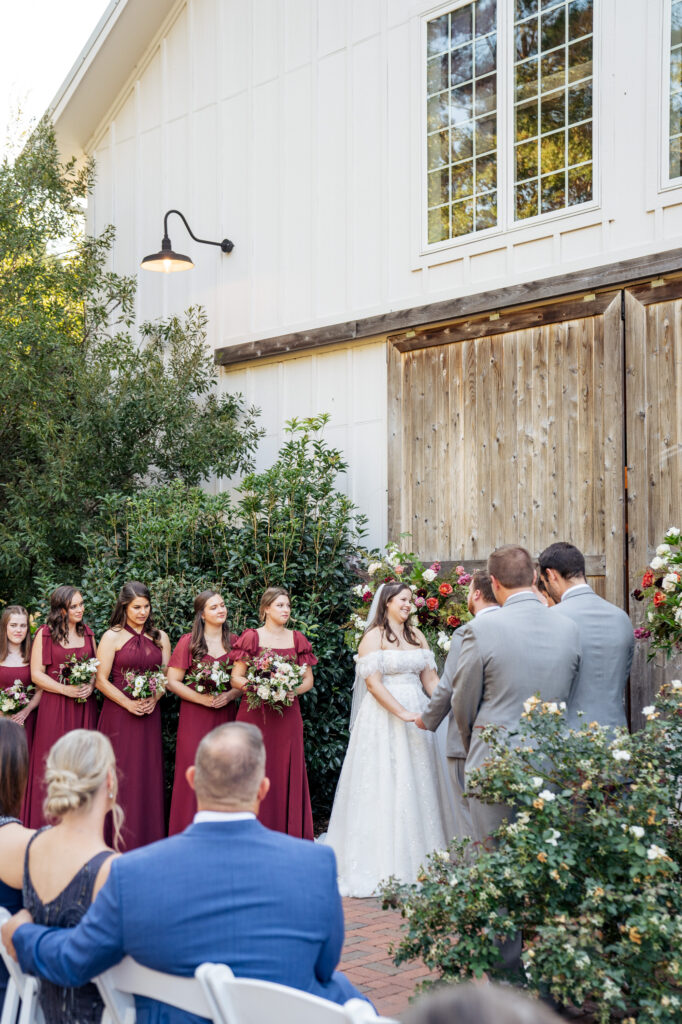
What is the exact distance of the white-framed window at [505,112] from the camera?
28.4ft

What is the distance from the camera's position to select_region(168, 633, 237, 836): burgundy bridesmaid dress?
8141mm

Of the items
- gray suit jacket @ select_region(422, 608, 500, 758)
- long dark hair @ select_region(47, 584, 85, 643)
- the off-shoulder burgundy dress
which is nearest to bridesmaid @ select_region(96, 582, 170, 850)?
long dark hair @ select_region(47, 584, 85, 643)

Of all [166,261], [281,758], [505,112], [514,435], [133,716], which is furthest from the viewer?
[166,261]

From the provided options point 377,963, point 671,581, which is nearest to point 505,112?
point 671,581

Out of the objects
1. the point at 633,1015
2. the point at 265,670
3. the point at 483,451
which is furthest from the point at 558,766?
the point at 483,451

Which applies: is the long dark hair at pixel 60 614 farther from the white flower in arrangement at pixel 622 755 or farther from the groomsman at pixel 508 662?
the white flower in arrangement at pixel 622 755

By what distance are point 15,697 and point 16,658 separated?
1.25ft

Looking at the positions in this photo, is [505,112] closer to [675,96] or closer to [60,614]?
[675,96]

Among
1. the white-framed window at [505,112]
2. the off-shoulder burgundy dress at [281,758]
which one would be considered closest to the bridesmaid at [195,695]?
the off-shoulder burgundy dress at [281,758]

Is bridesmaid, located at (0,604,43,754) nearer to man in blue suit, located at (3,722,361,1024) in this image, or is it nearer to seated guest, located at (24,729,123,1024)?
seated guest, located at (24,729,123,1024)

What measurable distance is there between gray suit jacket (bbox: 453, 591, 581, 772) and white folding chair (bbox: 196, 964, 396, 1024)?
2.77 m

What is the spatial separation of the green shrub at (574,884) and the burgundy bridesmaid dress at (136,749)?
416 centimetres

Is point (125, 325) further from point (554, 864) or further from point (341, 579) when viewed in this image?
point (554, 864)

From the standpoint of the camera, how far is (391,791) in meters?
7.65
